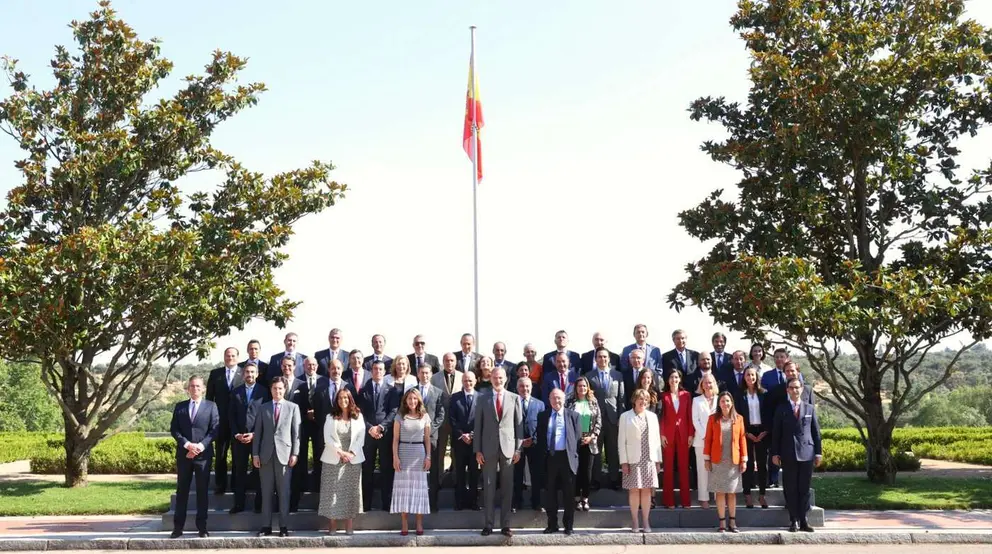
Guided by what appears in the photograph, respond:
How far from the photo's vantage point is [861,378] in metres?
16.9

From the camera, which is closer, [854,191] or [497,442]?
[497,442]

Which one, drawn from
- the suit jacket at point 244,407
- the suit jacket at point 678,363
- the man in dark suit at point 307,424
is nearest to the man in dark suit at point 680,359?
the suit jacket at point 678,363

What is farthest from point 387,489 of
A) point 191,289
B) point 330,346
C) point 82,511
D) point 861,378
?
point 861,378

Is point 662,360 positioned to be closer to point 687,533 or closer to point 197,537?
point 687,533

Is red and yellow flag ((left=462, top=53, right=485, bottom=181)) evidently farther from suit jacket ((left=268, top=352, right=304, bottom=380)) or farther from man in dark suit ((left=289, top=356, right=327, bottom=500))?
man in dark suit ((left=289, top=356, right=327, bottom=500))

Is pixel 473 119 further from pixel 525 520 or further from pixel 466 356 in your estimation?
pixel 525 520

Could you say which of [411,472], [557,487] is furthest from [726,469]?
[411,472]

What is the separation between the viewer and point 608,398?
38.4ft

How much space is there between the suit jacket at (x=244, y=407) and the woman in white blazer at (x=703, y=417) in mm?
5455

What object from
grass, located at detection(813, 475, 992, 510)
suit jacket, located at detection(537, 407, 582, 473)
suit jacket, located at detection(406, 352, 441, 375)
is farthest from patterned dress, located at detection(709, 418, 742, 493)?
suit jacket, located at detection(406, 352, 441, 375)

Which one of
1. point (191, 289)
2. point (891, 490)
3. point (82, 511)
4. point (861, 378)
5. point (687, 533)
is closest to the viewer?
point (687, 533)

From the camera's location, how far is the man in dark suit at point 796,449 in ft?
35.9

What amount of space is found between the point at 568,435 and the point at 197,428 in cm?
452

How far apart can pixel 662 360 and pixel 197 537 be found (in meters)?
6.45
